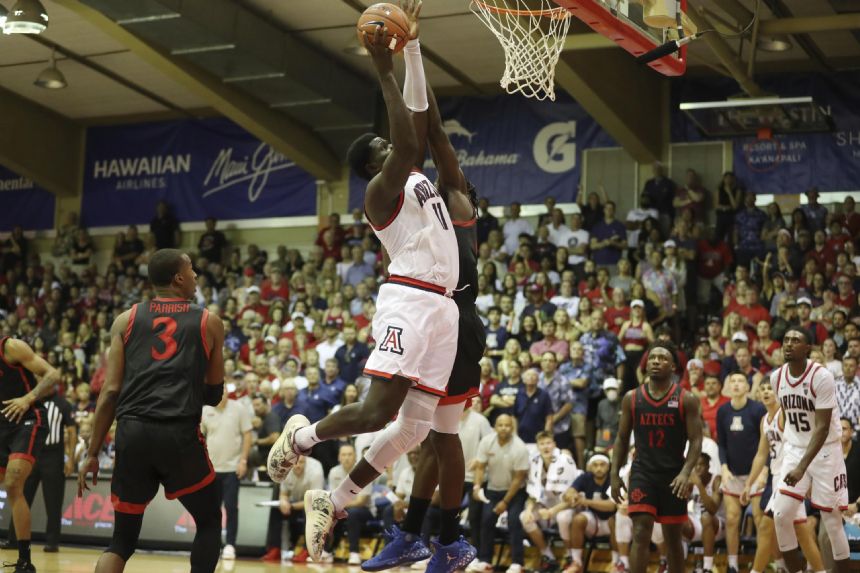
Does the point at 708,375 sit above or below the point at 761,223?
below

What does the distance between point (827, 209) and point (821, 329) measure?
3.91 m

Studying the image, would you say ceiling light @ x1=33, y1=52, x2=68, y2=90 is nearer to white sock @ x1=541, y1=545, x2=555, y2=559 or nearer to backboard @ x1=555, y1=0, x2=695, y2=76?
white sock @ x1=541, y1=545, x2=555, y2=559

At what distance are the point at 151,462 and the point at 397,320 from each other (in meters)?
1.64

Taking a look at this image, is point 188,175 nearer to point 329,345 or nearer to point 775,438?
point 329,345

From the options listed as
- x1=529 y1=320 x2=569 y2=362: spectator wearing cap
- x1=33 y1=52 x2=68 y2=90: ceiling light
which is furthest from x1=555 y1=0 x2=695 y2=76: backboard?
x1=33 y1=52 x2=68 y2=90: ceiling light

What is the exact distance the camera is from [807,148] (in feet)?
65.7

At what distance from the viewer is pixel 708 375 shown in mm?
14188

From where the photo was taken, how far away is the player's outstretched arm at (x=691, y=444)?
9.08 metres

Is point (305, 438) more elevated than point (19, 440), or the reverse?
point (305, 438)

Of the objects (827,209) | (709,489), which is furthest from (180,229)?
(709,489)

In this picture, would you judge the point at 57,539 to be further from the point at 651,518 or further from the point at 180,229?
the point at 180,229

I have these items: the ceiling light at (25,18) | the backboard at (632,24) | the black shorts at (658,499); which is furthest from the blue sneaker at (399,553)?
the ceiling light at (25,18)

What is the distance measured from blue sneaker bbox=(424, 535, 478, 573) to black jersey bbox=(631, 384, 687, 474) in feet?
10.3

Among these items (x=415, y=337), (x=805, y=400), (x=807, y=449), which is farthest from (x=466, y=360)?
(x=805, y=400)
